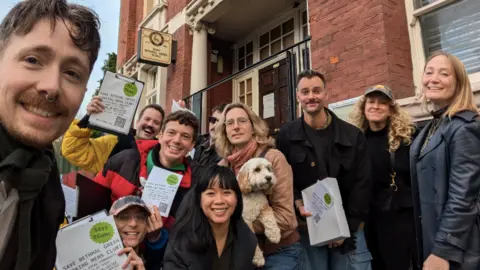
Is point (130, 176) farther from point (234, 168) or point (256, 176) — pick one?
point (256, 176)

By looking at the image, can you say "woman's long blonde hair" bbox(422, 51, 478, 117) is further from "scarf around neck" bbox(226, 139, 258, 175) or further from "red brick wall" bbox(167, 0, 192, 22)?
"red brick wall" bbox(167, 0, 192, 22)

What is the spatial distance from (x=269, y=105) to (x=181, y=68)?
9.12ft

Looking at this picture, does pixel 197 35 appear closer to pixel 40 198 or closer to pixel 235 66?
pixel 235 66

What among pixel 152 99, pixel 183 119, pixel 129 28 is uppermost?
pixel 129 28

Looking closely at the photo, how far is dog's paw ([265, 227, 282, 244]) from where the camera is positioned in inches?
92.0

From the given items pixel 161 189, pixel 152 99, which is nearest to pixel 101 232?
pixel 161 189

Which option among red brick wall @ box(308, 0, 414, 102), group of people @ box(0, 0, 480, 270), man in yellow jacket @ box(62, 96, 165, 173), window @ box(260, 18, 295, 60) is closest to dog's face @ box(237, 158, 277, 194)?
group of people @ box(0, 0, 480, 270)

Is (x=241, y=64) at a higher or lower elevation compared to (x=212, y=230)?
higher

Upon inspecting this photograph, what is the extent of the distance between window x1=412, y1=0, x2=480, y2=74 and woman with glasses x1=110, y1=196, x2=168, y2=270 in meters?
4.07

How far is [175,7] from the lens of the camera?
9.73 metres

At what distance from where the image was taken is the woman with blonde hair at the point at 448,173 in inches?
78.5

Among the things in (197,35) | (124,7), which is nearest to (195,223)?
(197,35)

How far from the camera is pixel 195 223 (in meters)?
2.24

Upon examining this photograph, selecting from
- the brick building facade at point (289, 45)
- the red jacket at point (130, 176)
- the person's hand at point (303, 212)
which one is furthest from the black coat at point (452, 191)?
the brick building facade at point (289, 45)
